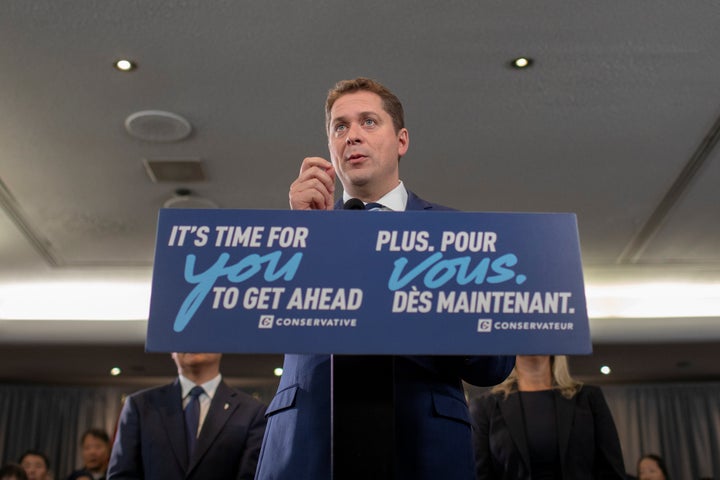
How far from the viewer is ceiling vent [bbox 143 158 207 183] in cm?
421

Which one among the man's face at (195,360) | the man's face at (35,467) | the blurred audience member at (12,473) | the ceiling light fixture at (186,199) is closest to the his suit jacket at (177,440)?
the man's face at (195,360)

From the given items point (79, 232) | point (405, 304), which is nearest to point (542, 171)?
point (79, 232)

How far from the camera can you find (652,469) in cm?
612

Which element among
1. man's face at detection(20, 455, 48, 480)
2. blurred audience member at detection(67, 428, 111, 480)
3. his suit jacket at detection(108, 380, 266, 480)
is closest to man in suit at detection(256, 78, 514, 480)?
his suit jacket at detection(108, 380, 266, 480)

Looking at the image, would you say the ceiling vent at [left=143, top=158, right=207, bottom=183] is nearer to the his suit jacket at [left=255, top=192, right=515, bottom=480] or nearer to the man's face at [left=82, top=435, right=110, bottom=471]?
the man's face at [left=82, top=435, right=110, bottom=471]

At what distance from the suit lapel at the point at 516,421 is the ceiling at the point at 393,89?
4.89ft

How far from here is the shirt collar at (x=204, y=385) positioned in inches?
109

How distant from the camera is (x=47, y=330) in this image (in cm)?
657

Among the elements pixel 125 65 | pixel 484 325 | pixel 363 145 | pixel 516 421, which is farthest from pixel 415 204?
pixel 125 65

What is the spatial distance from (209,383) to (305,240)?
6.93ft

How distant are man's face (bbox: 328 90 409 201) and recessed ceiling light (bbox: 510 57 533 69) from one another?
84.0 inches

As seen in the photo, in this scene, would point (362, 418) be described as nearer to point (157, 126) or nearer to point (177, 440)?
point (177, 440)

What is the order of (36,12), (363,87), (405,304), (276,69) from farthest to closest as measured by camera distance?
(276,69) < (36,12) < (363,87) < (405,304)

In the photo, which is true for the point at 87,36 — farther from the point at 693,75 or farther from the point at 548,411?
the point at 693,75
